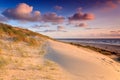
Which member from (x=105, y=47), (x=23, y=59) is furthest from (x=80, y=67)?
(x=105, y=47)

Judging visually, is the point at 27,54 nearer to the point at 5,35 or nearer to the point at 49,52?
the point at 49,52

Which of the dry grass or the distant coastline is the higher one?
the dry grass

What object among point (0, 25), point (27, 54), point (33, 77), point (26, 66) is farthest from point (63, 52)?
point (0, 25)

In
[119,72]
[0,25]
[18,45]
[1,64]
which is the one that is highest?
[0,25]

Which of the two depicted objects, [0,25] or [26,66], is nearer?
[26,66]

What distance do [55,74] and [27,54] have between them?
3.13 m

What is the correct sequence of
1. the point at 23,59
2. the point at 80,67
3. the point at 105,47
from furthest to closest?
the point at 105,47, the point at 23,59, the point at 80,67

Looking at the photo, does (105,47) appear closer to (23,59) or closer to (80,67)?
(80,67)

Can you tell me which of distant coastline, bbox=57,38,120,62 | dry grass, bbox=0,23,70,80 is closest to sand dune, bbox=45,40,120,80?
dry grass, bbox=0,23,70,80

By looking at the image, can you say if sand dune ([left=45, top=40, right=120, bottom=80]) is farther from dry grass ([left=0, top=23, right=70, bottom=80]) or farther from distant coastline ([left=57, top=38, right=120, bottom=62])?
distant coastline ([left=57, top=38, right=120, bottom=62])

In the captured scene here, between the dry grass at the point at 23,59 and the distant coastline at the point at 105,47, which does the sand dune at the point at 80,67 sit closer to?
the dry grass at the point at 23,59

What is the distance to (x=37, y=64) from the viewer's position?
11578 millimetres

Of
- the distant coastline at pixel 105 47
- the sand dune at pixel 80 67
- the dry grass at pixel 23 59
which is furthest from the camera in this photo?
the distant coastline at pixel 105 47

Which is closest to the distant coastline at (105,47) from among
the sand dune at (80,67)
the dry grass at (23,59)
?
the sand dune at (80,67)
